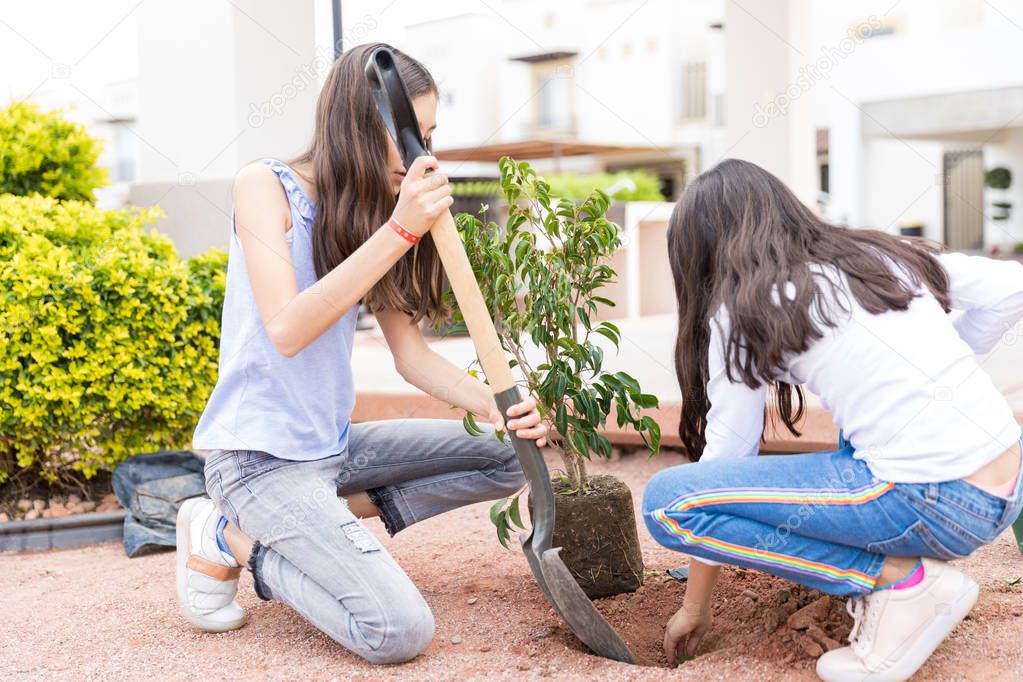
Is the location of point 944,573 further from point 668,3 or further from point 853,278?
point 668,3

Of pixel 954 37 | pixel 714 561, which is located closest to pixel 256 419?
pixel 714 561

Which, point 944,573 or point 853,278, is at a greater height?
point 853,278

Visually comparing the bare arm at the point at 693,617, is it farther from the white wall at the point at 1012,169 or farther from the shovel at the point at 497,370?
the white wall at the point at 1012,169

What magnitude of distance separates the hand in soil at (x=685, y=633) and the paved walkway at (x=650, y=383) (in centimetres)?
135

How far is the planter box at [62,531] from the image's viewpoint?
2975 millimetres

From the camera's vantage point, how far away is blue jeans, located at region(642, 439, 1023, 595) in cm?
169

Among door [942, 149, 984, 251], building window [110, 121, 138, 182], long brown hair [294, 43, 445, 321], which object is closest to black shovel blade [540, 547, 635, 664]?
long brown hair [294, 43, 445, 321]

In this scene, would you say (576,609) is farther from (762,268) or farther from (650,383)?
(650,383)

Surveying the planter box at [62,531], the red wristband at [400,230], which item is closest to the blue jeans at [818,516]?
the red wristband at [400,230]

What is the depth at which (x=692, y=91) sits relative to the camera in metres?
22.2

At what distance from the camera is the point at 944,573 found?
1732mm

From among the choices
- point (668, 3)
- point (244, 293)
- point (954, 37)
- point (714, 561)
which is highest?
point (668, 3)

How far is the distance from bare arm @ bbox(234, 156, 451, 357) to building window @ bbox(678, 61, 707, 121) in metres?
21.1

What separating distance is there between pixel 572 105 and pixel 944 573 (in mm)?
23183
